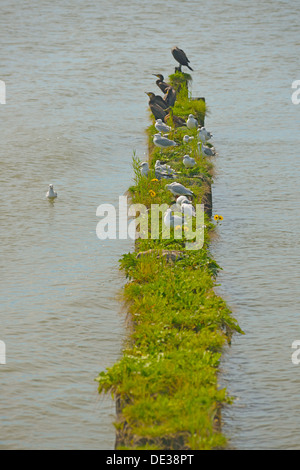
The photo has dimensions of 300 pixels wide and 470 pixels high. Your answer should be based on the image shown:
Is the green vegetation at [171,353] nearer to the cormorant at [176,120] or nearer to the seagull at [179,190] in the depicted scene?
the seagull at [179,190]

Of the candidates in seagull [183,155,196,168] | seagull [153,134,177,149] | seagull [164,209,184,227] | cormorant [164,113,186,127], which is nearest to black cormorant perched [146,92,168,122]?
cormorant [164,113,186,127]

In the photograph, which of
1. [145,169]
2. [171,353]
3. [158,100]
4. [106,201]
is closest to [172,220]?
[145,169]

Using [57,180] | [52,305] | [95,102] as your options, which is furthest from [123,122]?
[52,305]

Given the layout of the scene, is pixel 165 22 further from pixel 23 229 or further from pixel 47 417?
pixel 47 417

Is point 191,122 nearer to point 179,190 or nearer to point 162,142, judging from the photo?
point 162,142

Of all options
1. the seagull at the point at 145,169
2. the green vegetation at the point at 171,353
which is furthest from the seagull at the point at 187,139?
the green vegetation at the point at 171,353
